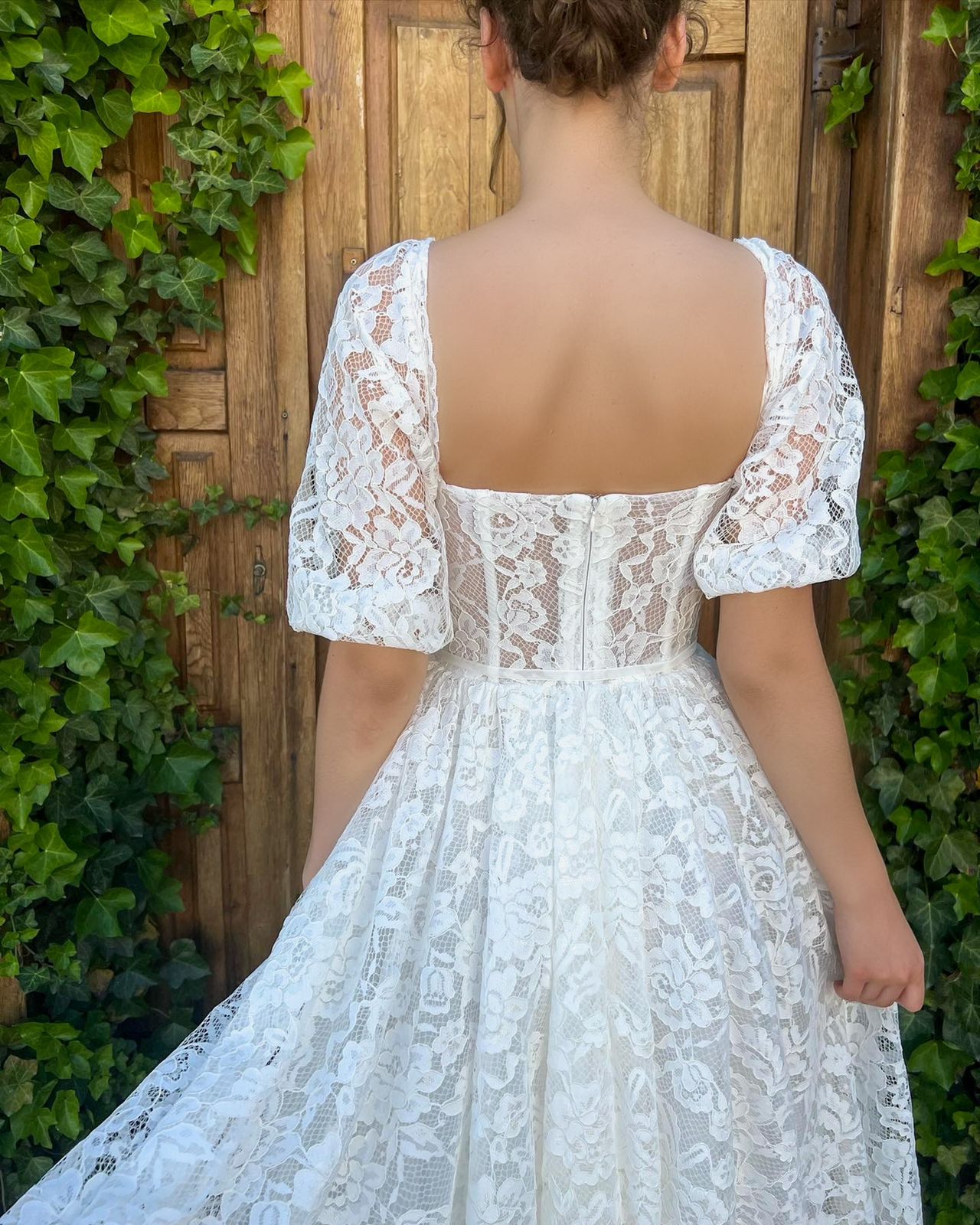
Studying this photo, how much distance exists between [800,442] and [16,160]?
1.37 m

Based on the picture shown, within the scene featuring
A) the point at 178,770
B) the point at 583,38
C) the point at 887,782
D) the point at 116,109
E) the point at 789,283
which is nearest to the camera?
the point at 583,38

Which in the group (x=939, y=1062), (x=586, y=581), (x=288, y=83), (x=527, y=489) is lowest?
(x=939, y=1062)

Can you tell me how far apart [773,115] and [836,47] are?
0.15 metres

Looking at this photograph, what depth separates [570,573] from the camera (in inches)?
46.5

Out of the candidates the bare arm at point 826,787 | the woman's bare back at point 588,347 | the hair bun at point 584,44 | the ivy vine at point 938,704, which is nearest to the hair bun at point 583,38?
the hair bun at point 584,44

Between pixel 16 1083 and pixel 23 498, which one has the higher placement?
pixel 23 498

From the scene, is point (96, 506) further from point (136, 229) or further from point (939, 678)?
point (939, 678)

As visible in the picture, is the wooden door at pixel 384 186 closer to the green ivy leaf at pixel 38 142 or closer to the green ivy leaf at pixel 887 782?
the green ivy leaf at pixel 38 142

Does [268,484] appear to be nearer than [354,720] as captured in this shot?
No

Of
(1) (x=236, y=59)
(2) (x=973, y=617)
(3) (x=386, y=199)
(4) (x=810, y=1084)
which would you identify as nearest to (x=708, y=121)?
(3) (x=386, y=199)

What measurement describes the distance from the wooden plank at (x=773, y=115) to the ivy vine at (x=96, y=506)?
0.79 m

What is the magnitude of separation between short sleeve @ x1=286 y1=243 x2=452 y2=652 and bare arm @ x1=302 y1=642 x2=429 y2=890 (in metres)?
0.05

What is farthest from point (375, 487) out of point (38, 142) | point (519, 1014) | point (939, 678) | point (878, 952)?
point (939, 678)

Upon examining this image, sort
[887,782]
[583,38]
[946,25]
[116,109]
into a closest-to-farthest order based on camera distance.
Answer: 1. [583,38]
2. [946,25]
3. [116,109]
4. [887,782]
